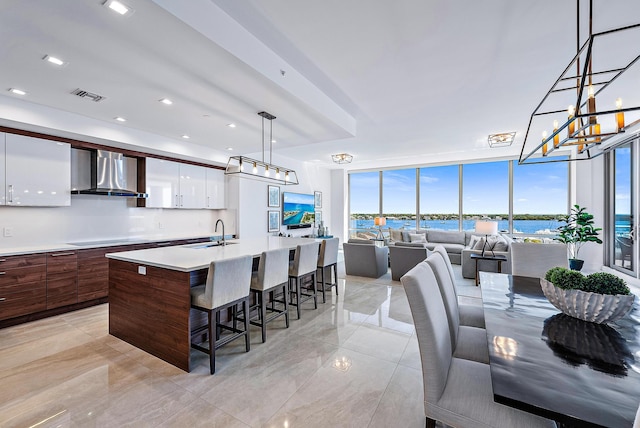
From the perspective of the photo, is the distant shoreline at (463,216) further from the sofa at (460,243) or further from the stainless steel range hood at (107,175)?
the stainless steel range hood at (107,175)

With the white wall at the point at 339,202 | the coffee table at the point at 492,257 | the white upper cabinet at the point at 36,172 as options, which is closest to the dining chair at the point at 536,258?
the coffee table at the point at 492,257

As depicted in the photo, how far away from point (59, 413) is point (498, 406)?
8.59 ft

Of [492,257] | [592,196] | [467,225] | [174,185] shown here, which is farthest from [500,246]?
[174,185]

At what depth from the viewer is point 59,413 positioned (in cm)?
183

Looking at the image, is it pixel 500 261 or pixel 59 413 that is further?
pixel 500 261

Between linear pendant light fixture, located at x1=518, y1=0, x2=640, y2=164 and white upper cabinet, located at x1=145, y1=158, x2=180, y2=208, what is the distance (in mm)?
5211

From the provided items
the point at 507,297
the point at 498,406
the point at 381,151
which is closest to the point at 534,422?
the point at 498,406

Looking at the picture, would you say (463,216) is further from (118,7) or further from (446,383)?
(118,7)

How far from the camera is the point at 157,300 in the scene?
2.49m

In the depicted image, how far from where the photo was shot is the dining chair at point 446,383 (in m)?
1.16

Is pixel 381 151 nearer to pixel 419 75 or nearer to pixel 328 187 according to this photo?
pixel 328 187

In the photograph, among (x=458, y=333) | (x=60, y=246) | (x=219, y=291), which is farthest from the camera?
(x=60, y=246)

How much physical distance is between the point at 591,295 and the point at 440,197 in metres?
7.27

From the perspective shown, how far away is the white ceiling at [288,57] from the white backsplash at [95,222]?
137cm
